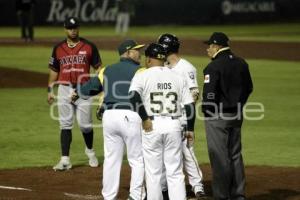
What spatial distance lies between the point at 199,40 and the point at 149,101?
29.1m

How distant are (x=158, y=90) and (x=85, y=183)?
2.92 m

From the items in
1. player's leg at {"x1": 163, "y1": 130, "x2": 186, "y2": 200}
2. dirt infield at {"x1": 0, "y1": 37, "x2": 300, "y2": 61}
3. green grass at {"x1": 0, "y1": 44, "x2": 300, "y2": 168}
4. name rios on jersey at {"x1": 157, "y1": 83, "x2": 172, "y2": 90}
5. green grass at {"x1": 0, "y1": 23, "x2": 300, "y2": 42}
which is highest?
name rios on jersey at {"x1": 157, "y1": 83, "x2": 172, "y2": 90}

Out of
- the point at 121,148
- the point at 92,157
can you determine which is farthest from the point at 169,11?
the point at 121,148

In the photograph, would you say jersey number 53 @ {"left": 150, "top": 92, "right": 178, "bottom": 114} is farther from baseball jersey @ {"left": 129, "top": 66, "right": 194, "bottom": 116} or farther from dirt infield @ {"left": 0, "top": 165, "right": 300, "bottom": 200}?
dirt infield @ {"left": 0, "top": 165, "right": 300, "bottom": 200}

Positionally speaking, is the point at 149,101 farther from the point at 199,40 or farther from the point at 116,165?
the point at 199,40

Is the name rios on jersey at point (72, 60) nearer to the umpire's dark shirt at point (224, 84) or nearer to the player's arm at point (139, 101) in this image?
the umpire's dark shirt at point (224, 84)

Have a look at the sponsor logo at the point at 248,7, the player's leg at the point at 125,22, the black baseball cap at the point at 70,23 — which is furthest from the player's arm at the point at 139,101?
the sponsor logo at the point at 248,7

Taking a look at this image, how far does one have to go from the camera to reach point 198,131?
655 inches

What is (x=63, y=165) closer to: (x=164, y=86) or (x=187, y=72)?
(x=187, y=72)

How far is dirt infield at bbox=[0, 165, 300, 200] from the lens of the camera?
10555mm

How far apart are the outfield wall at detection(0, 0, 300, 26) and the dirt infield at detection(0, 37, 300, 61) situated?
7.96 meters

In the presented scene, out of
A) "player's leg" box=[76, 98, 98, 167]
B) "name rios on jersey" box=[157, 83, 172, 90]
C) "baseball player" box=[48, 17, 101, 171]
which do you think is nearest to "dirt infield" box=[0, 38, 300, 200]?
"player's leg" box=[76, 98, 98, 167]

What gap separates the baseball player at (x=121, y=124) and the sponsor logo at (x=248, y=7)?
40.4 m

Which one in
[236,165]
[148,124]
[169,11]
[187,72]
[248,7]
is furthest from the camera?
[248,7]
